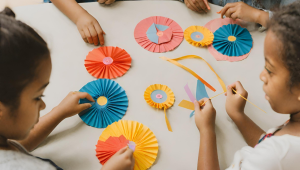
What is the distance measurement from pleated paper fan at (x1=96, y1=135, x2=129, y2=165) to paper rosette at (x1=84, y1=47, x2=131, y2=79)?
254 millimetres

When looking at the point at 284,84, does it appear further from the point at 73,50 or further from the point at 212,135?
the point at 73,50

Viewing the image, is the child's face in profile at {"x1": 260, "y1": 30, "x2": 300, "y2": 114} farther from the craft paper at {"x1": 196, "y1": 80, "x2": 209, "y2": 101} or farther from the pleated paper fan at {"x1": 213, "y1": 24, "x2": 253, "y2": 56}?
the pleated paper fan at {"x1": 213, "y1": 24, "x2": 253, "y2": 56}

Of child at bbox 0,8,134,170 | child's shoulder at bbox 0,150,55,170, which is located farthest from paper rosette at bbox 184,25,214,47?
child's shoulder at bbox 0,150,55,170

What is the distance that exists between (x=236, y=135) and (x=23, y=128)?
0.63 meters

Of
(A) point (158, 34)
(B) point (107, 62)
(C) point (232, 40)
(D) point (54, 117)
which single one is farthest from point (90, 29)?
(C) point (232, 40)

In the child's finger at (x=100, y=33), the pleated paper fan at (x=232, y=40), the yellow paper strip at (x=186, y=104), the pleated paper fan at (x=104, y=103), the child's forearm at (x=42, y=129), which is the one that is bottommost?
the child's forearm at (x=42, y=129)

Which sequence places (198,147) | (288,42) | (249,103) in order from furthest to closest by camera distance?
(249,103), (198,147), (288,42)

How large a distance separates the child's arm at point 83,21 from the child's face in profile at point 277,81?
0.62 meters

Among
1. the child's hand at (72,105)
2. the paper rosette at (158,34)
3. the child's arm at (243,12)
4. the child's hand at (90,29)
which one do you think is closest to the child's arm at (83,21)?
the child's hand at (90,29)

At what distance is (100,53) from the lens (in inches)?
35.4

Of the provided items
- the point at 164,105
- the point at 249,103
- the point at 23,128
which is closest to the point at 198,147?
the point at 164,105

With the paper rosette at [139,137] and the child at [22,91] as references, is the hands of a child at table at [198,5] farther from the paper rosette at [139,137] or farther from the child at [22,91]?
the child at [22,91]

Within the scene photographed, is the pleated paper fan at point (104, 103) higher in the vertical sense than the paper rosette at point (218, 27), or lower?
lower

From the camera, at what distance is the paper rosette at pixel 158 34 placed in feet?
3.12
